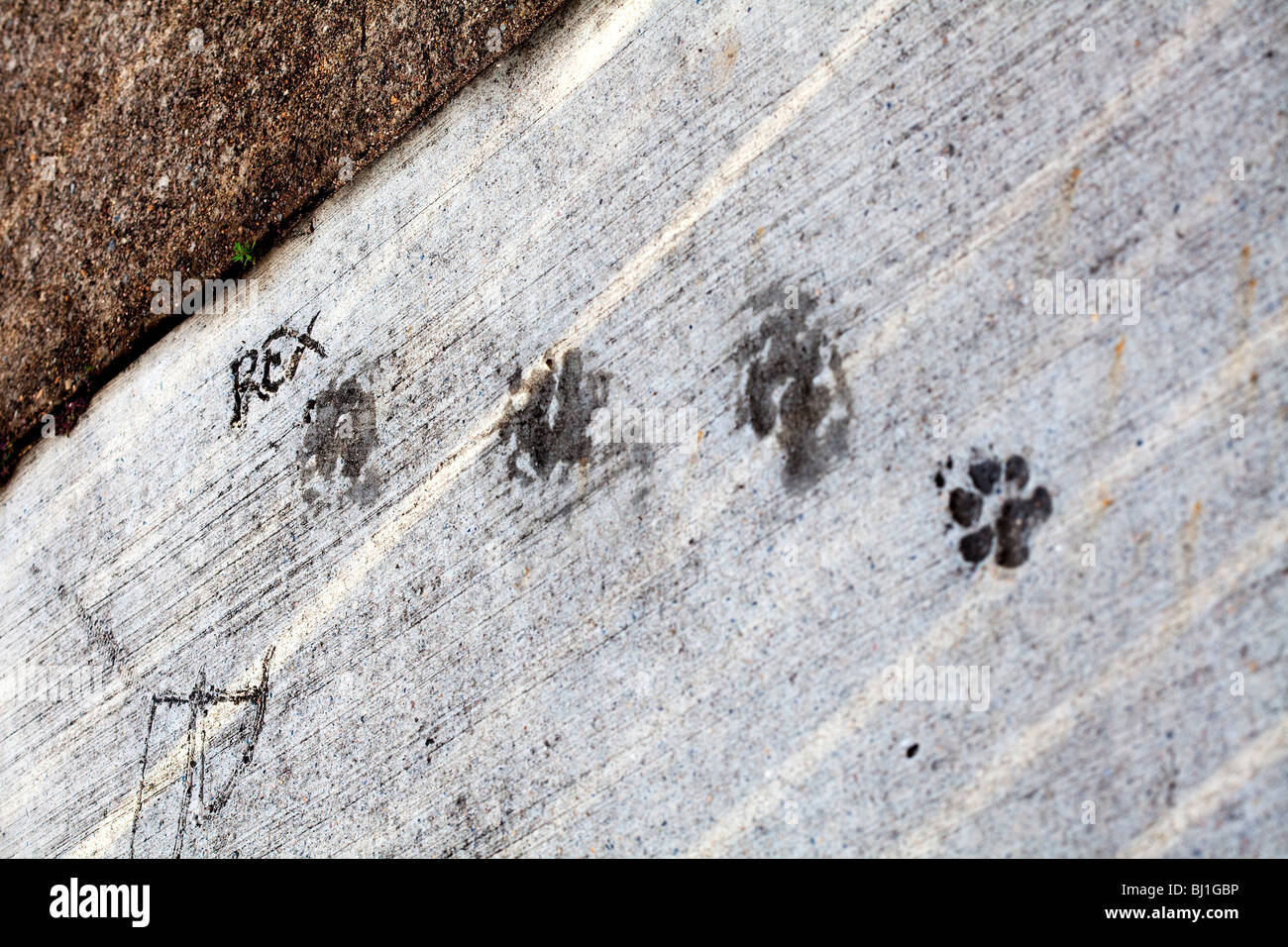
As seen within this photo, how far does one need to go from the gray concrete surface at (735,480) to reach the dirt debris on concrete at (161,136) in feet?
0.78

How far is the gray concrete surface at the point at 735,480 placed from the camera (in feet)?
9.14

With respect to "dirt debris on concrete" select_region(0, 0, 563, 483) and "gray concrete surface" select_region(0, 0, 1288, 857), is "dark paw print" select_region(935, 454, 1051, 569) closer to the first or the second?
"gray concrete surface" select_region(0, 0, 1288, 857)

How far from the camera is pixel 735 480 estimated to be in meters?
3.16

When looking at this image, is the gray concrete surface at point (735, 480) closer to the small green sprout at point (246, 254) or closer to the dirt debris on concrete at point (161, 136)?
the small green sprout at point (246, 254)

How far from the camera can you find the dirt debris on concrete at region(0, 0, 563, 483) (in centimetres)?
383

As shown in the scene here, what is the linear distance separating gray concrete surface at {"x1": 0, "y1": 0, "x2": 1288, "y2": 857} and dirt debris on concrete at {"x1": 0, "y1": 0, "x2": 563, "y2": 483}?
0.24 metres

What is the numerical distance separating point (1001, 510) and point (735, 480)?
0.86m

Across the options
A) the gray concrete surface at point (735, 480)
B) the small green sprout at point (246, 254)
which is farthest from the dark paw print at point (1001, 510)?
the small green sprout at point (246, 254)

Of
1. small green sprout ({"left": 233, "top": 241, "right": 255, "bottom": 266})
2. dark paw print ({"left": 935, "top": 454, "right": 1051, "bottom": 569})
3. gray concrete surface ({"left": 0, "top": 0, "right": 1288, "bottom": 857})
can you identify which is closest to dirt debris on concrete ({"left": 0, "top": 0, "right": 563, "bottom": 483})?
small green sprout ({"left": 233, "top": 241, "right": 255, "bottom": 266})

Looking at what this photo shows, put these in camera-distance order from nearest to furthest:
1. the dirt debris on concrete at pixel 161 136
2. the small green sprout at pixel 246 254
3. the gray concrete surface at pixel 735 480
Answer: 1. the gray concrete surface at pixel 735 480
2. the dirt debris on concrete at pixel 161 136
3. the small green sprout at pixel 246 254

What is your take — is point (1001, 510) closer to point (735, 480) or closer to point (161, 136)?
point (735, 480)
